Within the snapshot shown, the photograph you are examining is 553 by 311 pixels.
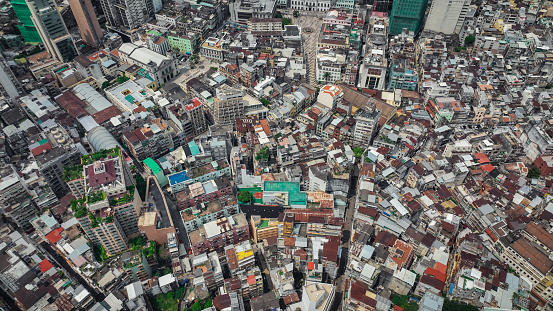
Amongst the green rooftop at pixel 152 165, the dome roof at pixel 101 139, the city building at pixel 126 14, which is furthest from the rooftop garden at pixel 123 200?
the city building at pixel 126 14

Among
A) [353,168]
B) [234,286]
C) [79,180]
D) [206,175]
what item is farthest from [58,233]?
[353,168]

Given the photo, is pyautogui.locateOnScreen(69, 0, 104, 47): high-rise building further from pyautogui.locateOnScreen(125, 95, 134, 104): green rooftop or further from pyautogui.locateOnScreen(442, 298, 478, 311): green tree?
pyautogui.locateOnScreen(442, 298, 478, 311): green tree

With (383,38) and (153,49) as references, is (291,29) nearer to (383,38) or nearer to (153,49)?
(383,38)

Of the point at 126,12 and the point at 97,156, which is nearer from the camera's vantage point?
the point at 97,156

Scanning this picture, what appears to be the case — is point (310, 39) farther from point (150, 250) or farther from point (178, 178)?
point (150, 250)

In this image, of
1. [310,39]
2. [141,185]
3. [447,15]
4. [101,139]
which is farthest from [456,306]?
[447,15]

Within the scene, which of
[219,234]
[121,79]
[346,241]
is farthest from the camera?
[121,79]

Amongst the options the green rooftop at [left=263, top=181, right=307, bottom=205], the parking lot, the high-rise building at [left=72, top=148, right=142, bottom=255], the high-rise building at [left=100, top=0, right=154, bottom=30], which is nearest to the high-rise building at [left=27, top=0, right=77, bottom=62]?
the high-rise building at [left=100, top=0, right=154, bottom=30]
